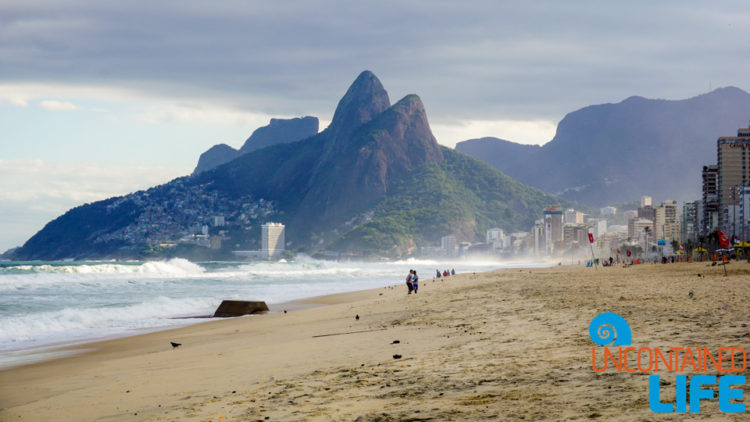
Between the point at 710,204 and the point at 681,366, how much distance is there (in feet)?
571

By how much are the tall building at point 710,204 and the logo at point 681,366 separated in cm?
15143

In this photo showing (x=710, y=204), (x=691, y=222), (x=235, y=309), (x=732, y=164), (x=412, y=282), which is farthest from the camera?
(x=691, y=222)

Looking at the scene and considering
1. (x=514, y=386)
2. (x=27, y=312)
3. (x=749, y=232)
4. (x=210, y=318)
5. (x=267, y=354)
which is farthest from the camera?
(x=749, y=232)

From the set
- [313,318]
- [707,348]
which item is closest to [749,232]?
[313,318]

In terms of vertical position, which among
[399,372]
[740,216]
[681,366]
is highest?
[740,216]

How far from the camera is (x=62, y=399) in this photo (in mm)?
10062

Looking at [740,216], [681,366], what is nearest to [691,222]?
[740,216]

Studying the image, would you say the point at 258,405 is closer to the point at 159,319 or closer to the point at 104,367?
the point at 104,367

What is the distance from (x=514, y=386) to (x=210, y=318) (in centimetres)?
1894

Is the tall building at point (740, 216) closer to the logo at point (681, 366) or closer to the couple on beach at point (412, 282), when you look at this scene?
the couple on beach at point (412, 282)

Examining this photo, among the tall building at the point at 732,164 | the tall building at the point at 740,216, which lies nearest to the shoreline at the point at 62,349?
the tall building at the point at 740,216

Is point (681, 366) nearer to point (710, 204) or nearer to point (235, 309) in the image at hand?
point (235, 309)

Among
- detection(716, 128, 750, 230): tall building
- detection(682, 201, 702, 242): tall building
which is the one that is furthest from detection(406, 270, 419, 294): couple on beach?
detection(682, 201, 702, 242): tall building

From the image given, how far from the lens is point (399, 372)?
9.00 m
